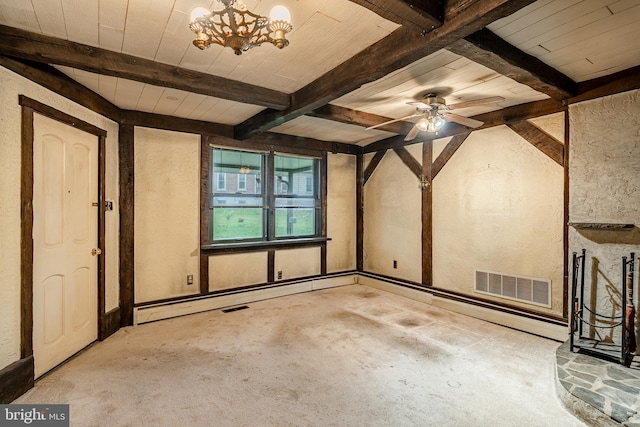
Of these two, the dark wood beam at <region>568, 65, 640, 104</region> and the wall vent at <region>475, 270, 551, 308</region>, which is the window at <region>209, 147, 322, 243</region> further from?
the dark wood beam at <region>568, 65, 640, 104</region>

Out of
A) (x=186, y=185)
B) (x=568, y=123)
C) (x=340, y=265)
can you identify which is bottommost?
(x=340, y=265)

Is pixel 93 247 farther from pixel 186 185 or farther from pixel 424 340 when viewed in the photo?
pixel 424 340

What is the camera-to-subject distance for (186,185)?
→ 4.23 meters

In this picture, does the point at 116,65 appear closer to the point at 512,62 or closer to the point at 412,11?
the point at 412,11

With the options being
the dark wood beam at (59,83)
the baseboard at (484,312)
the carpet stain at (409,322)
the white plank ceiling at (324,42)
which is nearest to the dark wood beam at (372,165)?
the baseboard at (484,312)

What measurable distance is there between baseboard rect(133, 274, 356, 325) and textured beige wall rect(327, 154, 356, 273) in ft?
0.82

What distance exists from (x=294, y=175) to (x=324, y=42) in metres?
3.26

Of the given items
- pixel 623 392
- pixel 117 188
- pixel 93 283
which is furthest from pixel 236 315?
pixel 623 392

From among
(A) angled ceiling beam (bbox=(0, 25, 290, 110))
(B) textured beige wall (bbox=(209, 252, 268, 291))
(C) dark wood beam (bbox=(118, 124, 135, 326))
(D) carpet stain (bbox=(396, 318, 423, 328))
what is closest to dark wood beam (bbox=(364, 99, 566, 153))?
(D) carpet stain (bbox=(396, 318, 423, 328))

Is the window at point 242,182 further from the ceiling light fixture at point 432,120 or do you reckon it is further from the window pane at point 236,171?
the ceiling light fixture at point 432,120

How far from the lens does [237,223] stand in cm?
479

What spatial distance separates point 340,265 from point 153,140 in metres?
3.60

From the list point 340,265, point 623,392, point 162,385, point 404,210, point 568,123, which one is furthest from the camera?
point 340,265

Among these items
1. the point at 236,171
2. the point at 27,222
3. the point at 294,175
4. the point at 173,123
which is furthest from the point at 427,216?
the point at 27,222
